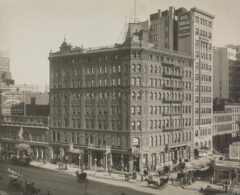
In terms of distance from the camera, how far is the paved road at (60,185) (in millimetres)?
43312

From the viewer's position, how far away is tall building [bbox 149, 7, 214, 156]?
2798 inches

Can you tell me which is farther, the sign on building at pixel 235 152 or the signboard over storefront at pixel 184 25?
the signboard over storefront at pixel 184 25

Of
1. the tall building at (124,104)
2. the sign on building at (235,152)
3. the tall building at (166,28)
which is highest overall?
the tall building at (166,28)

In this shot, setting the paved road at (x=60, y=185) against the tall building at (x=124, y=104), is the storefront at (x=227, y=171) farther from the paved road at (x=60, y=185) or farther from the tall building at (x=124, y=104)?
the tall building at (x=124, y=104)

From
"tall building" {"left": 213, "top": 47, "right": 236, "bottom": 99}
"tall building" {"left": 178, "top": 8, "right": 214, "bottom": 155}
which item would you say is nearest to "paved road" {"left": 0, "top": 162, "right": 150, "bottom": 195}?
"tall building" {"left": 178, "top": 8, "right": 214, "bottom": 155}

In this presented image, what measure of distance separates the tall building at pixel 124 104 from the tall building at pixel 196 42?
2858 mm

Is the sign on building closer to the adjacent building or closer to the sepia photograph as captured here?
the sepia photograph

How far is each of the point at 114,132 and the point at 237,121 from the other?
38.7 meters

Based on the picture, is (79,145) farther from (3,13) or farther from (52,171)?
(3,13)

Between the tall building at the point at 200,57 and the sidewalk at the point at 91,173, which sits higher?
the tall building at the point at 200,57

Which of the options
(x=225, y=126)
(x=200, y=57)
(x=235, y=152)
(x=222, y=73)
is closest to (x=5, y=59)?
(x=235, y=152)

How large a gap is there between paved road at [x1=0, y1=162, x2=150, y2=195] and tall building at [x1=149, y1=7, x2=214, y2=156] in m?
28.5

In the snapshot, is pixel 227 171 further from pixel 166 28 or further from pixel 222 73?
pixel 222 73

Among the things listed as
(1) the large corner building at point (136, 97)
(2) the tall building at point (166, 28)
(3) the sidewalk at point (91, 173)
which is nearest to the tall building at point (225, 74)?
(1) the large corner building at point (136, 97)
